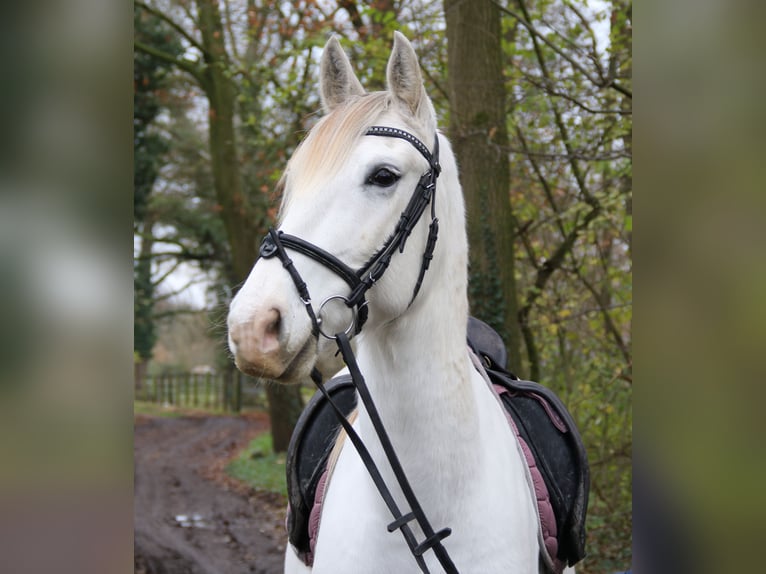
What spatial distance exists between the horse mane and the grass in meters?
8.28

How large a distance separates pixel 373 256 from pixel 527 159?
5.39m

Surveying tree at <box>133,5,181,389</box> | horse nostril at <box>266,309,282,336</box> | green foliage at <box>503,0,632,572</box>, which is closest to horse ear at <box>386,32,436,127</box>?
horse nostril at <box>266,309,282,336</box>

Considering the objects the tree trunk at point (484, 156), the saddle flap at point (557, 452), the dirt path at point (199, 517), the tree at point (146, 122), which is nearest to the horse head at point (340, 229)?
the saddle flap at point (557, 452)

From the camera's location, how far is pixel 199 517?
29.5 ft

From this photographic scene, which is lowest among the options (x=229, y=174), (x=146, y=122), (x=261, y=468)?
(x=261, y=468)

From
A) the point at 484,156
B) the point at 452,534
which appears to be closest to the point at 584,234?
the point at 484,156

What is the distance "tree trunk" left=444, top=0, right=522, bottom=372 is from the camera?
5109 millimetres

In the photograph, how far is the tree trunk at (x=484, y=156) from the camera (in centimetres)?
511

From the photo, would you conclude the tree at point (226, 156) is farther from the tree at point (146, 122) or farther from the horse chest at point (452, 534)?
the horse chest at point (452, 534)

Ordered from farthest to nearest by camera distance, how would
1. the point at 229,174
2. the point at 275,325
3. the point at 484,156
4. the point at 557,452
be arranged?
the point at 229,174 → the point at 484,156 → the point at 557,452 → the point at 275,325

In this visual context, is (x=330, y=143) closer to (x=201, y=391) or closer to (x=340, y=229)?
(x=340, y=229)

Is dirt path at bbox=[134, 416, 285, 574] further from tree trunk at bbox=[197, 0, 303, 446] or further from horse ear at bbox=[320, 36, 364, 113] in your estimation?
horse ear at bbox=[320, 36, 364, 113]
